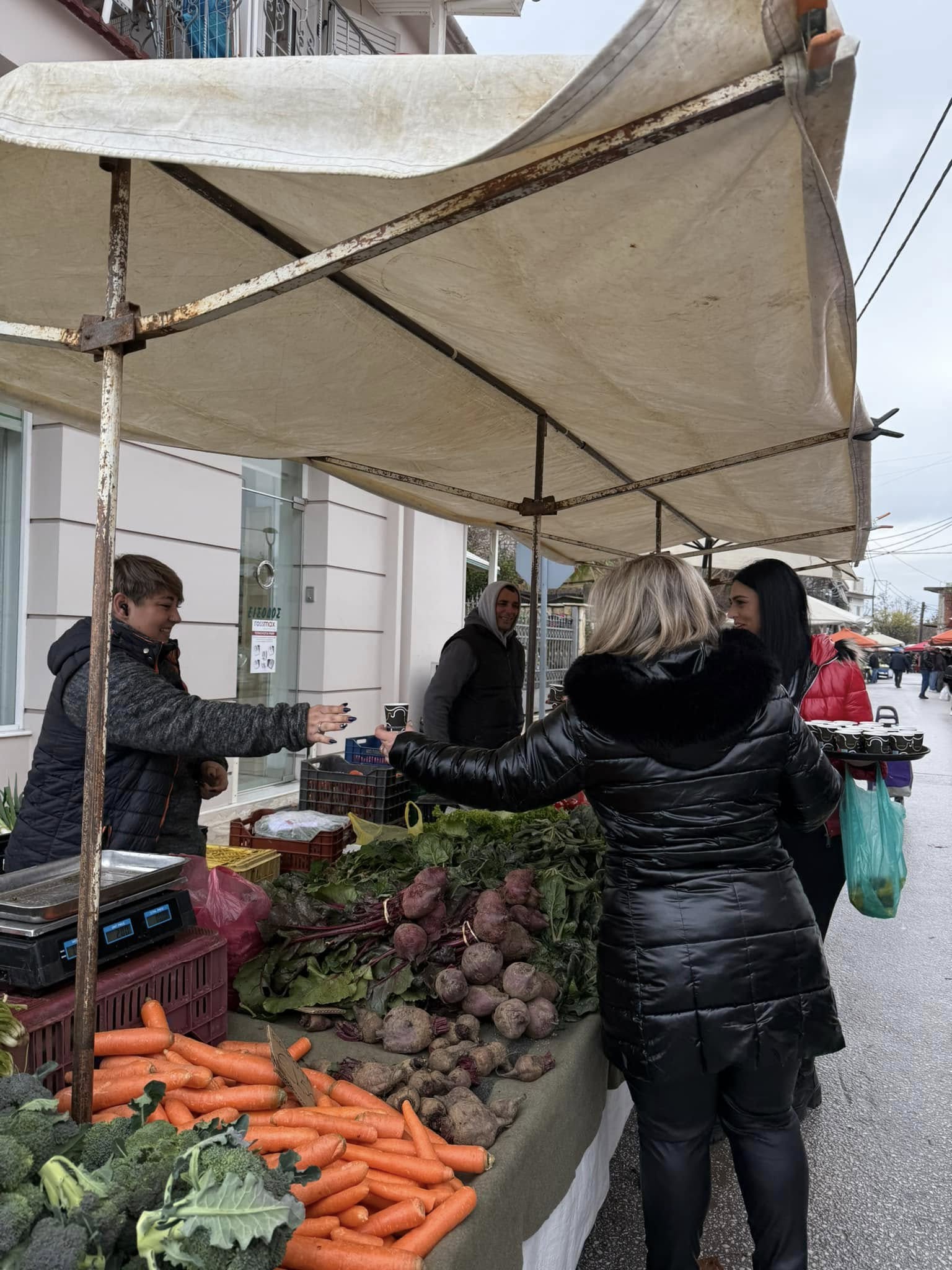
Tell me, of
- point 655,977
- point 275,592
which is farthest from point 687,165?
point 275,592

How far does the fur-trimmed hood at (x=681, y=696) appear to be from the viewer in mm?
1944

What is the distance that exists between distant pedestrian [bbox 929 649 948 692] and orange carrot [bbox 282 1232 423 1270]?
41.7 meters

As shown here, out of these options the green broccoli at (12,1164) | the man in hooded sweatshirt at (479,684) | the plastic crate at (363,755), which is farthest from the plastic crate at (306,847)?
the green broccoli at (12,1164)

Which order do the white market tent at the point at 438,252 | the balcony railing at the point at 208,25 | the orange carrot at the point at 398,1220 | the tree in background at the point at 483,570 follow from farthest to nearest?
the tree in background at the point at 483,570 < the balcony railing at the point at 208,25 < the orange carrot at the point at 398,1220 < the white market tent at the point at 438,252

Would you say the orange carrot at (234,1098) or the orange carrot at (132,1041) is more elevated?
the orange carrot at (132,1041)

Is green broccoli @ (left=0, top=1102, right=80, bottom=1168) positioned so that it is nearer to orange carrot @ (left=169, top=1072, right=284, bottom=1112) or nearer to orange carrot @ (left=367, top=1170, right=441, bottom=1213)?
orange carrot @ (left=169, top=1072, right=284, bottom=1112)

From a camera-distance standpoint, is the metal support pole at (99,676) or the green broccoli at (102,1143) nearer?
the green broccoli at (102,1143)

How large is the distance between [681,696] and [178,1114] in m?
1.45

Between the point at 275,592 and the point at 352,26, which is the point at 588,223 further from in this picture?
the point at 352,26

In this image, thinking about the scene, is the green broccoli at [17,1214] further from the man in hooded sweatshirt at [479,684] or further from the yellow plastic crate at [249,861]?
the man in hooded sweatshirt at [479,684]

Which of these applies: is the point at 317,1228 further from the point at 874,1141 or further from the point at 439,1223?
the point at 874,1141

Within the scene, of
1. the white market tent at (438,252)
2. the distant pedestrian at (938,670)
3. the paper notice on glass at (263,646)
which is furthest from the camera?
the distant pedestrian at (938,670)

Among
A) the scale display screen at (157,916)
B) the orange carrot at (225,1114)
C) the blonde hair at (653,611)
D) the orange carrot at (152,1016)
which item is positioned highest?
the blonde hair at (653,611)

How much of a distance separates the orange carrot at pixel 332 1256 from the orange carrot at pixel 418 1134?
270 mm
